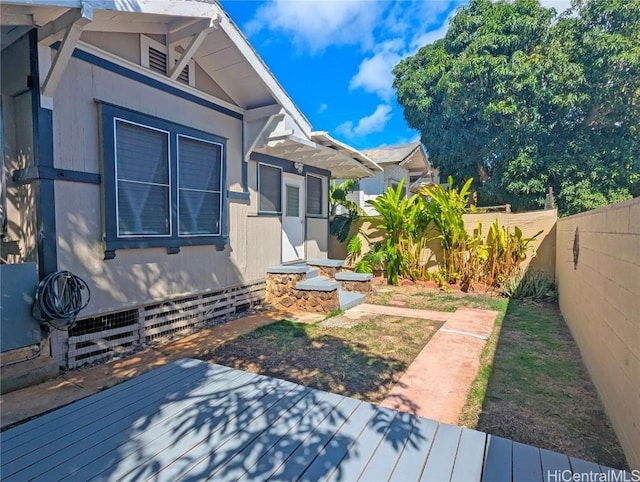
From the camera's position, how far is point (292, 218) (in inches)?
315

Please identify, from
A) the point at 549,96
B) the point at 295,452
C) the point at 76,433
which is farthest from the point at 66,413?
the point at 549,96

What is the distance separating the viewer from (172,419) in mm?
2135

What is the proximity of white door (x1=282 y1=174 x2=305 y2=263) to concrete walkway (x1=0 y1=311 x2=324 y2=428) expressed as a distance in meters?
2.57

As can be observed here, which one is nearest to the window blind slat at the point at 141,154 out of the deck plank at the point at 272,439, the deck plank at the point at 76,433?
the deck plank at the point at 76,433

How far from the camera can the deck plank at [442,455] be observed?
5.44 ft

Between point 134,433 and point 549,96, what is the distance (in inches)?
634

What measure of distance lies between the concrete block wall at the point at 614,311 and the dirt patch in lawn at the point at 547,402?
12 centimetres

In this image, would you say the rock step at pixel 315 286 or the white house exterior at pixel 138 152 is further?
the rock step at pixel 315 286

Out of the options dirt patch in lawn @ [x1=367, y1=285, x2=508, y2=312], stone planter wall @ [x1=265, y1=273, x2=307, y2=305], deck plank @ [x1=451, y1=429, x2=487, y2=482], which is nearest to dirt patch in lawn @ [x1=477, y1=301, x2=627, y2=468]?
deck plank @ [x1=451, y1=429, x2=487, y2=482]

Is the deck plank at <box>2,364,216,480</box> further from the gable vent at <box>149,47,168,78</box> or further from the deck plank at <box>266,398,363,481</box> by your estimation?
the gable vent at <box>149,47,168,78</box>

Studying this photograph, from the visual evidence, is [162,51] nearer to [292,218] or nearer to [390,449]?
[292,218]

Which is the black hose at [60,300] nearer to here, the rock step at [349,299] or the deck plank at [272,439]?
the deck plank at [272,439]

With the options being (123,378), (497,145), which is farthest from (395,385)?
(497,145)

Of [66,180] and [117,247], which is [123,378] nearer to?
[117,247]
